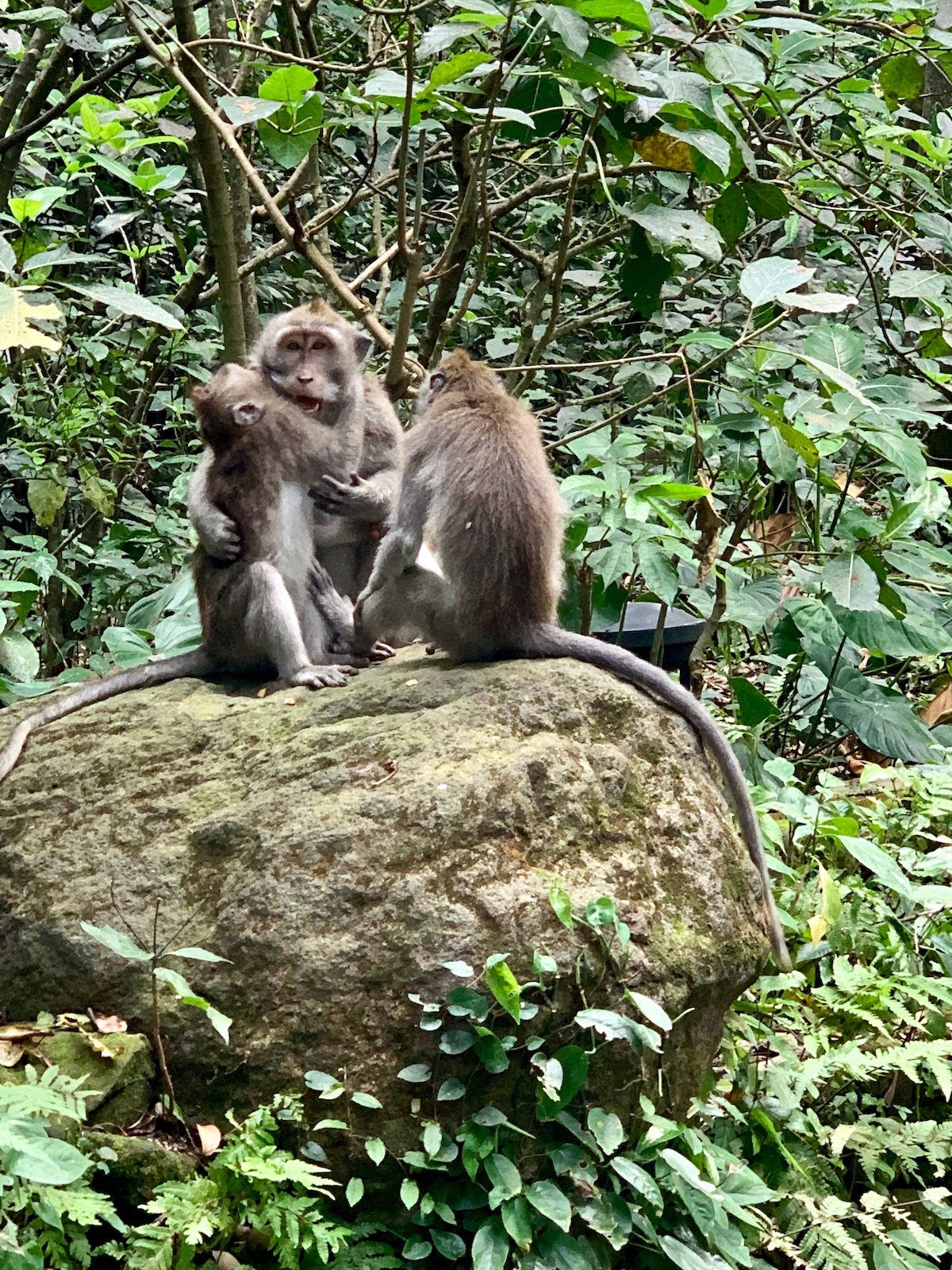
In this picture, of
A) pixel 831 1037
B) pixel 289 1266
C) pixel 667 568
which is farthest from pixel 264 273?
pixel 289 1266

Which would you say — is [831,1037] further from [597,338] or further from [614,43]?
[597,338]

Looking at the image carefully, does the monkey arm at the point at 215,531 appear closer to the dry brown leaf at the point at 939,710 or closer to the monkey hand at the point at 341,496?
the monkey hand at the point at 341,496

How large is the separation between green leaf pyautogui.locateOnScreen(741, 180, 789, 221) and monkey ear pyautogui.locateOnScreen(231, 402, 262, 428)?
2125mm

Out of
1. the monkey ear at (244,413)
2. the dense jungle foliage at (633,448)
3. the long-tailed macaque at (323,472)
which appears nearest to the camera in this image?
the dense jungle foliage at (633,448)

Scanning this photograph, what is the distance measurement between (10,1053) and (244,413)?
2537mm

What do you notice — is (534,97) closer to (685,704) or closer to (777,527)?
(685,704)

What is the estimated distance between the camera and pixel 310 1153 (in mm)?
3375

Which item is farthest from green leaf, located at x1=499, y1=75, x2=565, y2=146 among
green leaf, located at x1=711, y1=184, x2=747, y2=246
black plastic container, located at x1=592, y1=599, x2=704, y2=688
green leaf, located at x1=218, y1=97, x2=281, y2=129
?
black plastic container, located at x1=592, y1=599, x2=704, y2=688

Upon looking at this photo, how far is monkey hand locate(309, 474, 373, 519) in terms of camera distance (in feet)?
17.5

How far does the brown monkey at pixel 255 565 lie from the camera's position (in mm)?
4918

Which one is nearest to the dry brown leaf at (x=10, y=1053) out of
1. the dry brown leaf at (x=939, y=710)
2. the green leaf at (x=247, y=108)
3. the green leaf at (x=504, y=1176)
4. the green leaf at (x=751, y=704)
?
the green leaf at (x=504, y=1176)

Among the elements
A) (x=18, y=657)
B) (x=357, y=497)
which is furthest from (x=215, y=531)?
(x=18, y=657)

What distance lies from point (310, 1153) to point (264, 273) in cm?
707

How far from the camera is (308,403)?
539 centimetres
